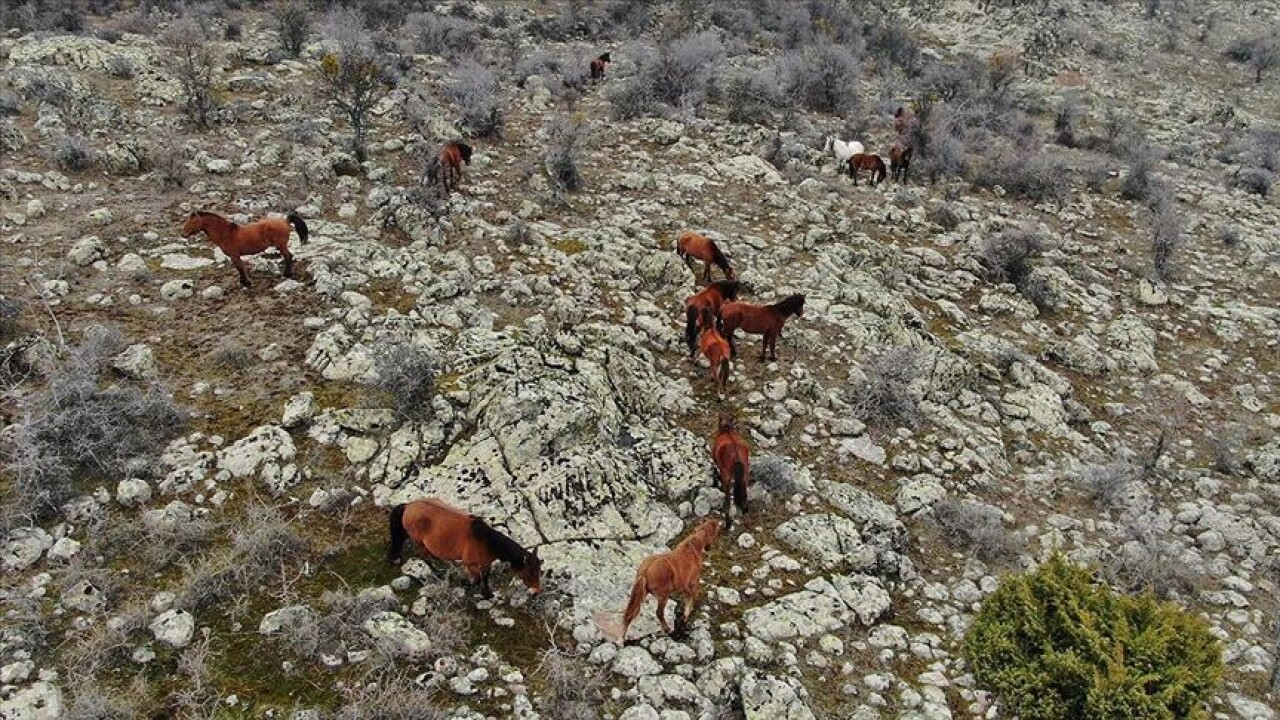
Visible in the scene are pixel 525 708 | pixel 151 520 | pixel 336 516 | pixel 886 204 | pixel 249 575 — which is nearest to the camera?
pixel 525 708

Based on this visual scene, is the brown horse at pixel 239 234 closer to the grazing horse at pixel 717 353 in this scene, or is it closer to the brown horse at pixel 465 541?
the brown horse at pixel 465 541

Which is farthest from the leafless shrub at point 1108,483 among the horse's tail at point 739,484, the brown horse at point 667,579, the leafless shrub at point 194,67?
the leafless shrub at point 194,67

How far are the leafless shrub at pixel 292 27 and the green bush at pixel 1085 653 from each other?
747 inches

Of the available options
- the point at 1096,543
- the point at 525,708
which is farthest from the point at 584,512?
the point at 1096,543

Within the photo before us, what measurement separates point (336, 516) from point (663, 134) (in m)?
12.1

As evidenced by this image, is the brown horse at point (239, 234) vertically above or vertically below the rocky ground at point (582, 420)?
above

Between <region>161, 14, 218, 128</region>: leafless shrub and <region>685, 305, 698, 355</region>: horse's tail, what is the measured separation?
10.1m

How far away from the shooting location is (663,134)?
54.9 ft

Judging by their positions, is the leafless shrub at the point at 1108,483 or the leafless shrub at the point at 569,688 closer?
the leafless shrub at the point at 569,688

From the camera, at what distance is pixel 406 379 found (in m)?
7.88

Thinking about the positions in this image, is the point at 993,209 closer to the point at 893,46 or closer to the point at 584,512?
the point at 584,512

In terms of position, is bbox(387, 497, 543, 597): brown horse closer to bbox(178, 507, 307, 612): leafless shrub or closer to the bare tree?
bbox(178, 507, 307, 612): leafless shrub

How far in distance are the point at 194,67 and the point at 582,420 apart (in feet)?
44.4

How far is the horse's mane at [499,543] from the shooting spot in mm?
6195
